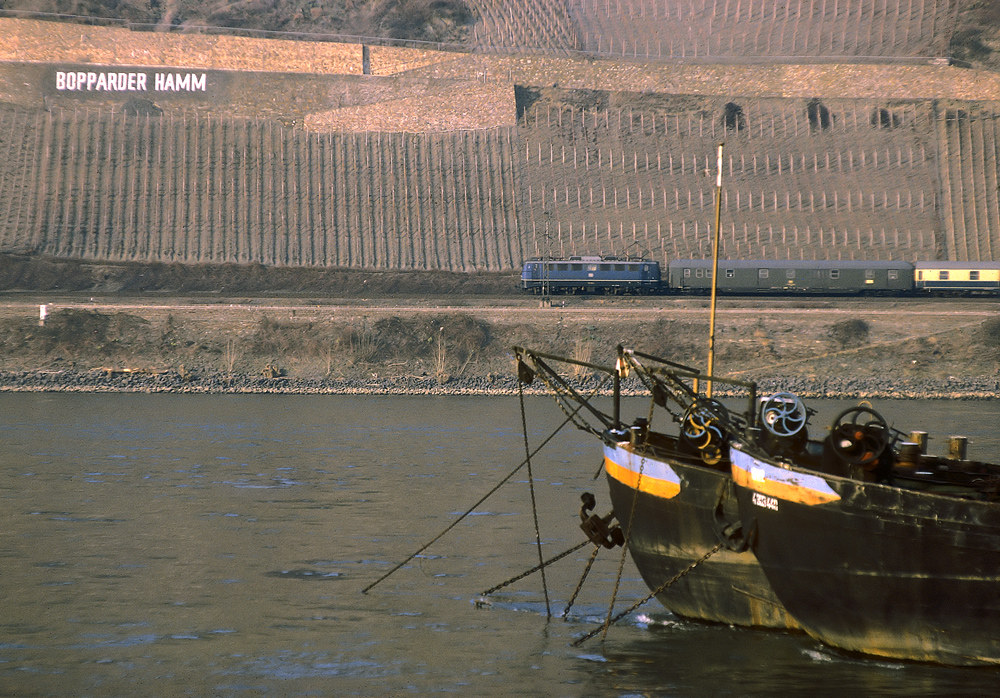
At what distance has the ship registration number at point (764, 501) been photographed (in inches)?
650

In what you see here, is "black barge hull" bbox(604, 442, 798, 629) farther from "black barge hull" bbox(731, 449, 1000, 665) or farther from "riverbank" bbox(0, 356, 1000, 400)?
"riverbank" bbox(0, 356, 1000, 400)

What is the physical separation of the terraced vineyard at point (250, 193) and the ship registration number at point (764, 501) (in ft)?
192

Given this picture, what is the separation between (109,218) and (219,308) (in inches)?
822

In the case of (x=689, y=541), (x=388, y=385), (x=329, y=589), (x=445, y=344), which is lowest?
(x=329, y=589)

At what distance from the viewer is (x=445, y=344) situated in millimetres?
58094

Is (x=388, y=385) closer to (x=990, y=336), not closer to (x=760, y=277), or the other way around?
(x=760, y=277)

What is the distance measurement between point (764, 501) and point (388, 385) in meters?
39.7

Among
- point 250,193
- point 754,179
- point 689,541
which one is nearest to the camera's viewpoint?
point 689,541

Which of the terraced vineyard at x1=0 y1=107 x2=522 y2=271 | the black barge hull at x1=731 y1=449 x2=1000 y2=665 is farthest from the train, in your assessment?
the black barge hull at x1=731 y1=449 x2=1000 y2=665

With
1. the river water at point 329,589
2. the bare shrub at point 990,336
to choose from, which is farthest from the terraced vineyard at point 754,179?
the river water at point 329,589

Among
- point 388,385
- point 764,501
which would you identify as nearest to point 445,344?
point 388,385

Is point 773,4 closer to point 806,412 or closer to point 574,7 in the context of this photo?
point 574,7

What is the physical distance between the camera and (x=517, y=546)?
933 inches

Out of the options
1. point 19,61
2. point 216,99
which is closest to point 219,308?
point 216,99
